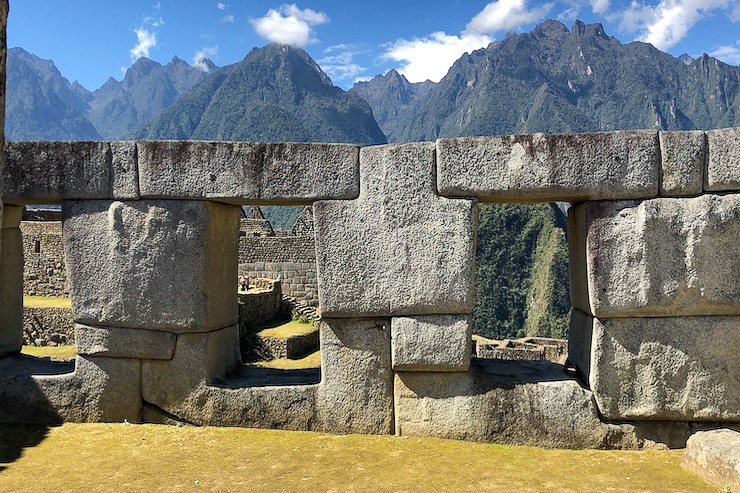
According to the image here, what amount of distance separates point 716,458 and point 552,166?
6.70ft

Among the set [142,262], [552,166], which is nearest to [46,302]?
[142,262]

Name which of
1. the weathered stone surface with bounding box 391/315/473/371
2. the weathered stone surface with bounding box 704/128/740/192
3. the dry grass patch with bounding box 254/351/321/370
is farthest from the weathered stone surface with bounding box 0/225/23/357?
the dry grass patch with bounding box 254/351/321/370

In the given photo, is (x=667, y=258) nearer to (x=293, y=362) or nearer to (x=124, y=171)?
(x=124, y=171)

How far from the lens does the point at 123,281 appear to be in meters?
4.26

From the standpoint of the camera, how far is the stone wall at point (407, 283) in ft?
12.5

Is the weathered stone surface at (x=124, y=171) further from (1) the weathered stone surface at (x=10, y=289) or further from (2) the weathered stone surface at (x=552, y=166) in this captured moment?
(2) the weathered stone surface at (x=552, y=166)

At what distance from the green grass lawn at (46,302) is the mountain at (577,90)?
12904 cm

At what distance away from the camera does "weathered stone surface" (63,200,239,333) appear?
13.9 feet

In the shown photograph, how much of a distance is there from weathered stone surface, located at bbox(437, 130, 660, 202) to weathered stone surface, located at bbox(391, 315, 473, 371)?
0.94 m

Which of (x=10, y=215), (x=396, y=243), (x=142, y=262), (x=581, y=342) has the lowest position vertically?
(x=581, y=342)

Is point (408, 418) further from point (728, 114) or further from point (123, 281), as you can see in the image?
point (728, 114)

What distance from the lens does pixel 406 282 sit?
4.01 meters

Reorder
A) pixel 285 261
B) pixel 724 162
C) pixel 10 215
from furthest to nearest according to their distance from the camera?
pixel 285 261 < pixel 10 215 < pixel 724 162

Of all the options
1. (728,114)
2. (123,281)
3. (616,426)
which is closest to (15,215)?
(123,281)
